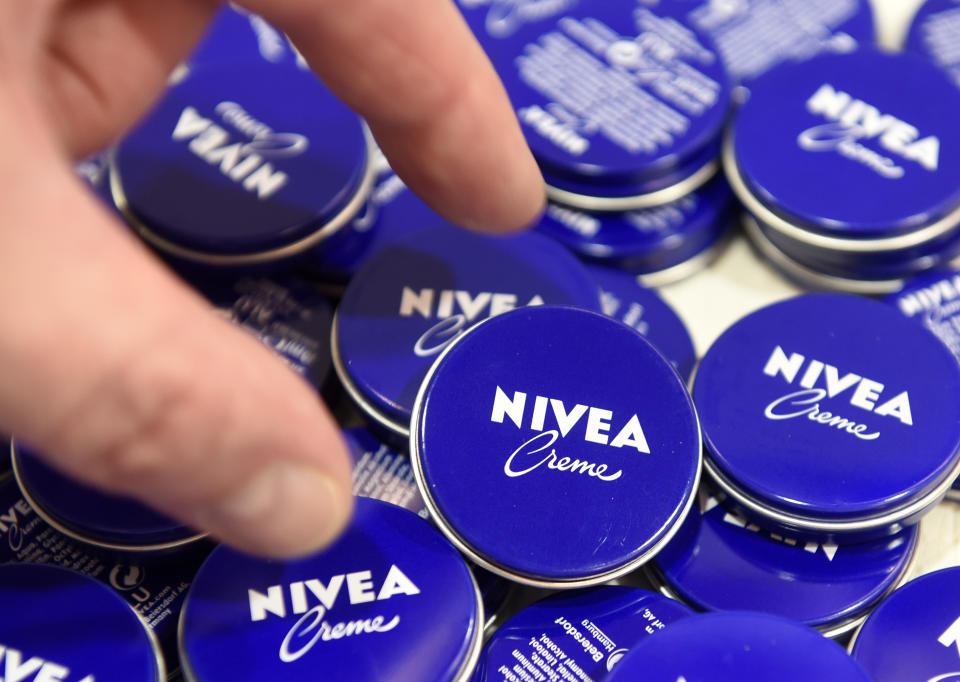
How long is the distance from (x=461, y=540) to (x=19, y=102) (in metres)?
0.99

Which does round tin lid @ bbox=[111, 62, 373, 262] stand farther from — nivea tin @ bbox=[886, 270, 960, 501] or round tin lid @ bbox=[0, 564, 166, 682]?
nivea tin @ bbox=[886, 270, 960, 501]

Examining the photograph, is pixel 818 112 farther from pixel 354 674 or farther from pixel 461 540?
pixel 354 674

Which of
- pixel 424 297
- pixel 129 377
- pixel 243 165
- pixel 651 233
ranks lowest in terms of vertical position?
pixel 651 233

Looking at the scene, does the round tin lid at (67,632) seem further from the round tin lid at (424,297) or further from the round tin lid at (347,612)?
the round tin lid at (424,297)

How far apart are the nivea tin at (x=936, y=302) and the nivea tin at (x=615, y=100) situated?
0.54 metres

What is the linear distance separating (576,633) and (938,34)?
1.94 m

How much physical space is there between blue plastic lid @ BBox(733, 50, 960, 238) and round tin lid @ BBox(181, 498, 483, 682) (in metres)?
1.15

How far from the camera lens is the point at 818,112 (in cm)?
238

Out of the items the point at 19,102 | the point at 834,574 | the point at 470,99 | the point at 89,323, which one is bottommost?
the point at 834,574

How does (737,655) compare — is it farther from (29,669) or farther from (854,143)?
(854,143)

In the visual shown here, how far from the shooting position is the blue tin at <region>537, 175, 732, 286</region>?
7.69 ft

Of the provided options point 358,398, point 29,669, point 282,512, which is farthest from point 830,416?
point 29,669

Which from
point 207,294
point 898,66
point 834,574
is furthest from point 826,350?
point 207,294

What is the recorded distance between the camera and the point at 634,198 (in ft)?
7.57
